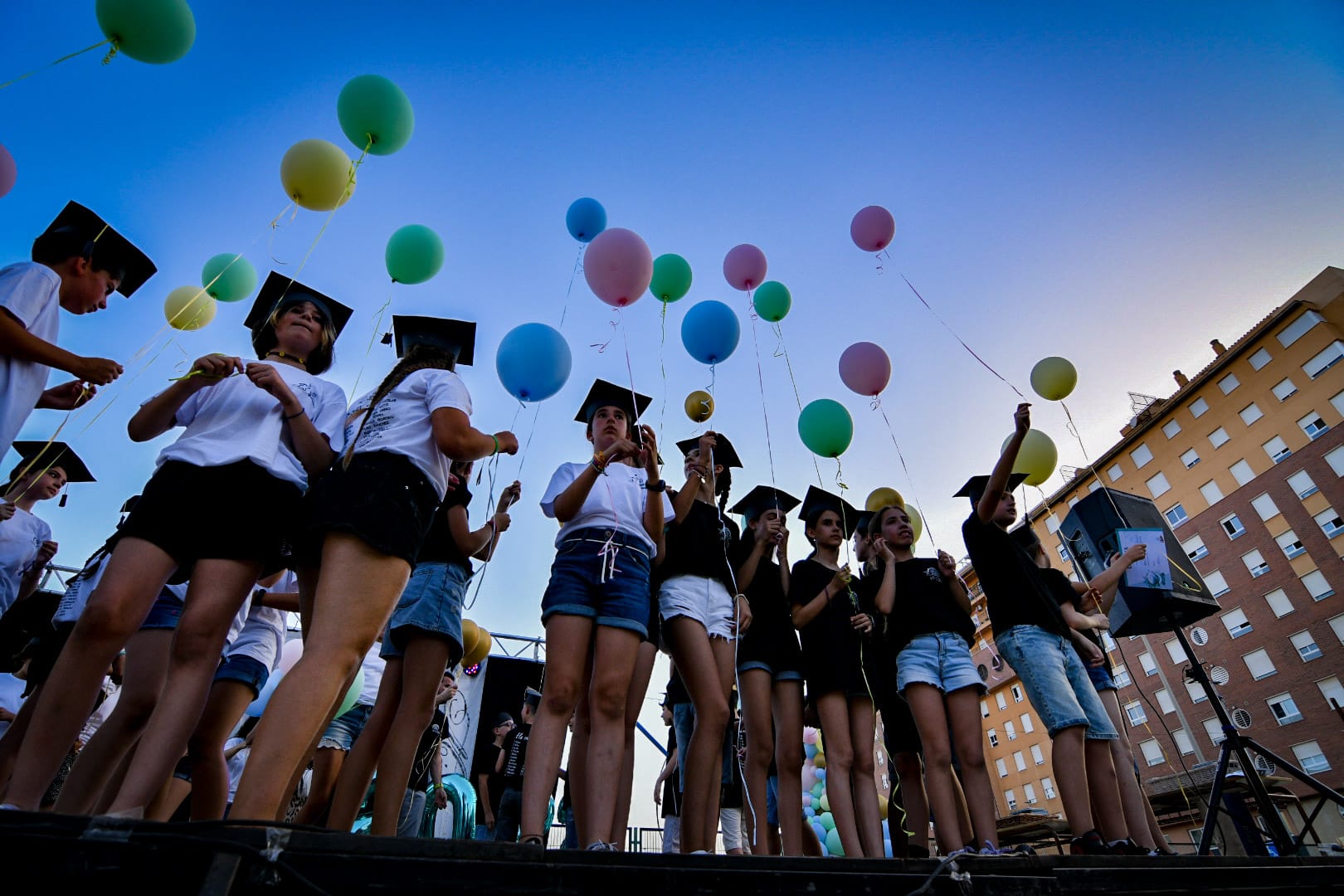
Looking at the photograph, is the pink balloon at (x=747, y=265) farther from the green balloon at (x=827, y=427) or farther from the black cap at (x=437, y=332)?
the black cap at (x=437, y=332)

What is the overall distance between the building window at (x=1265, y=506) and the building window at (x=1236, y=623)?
4242 millimetres

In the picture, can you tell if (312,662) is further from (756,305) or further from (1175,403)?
(1175,403)

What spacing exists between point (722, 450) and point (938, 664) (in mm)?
1707

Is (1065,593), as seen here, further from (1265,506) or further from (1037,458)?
(1265,506)

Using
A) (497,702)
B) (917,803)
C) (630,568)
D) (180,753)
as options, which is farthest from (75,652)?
(497,702)

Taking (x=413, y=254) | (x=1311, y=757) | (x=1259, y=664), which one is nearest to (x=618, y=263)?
(x=413, y=254)

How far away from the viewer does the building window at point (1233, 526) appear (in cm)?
3008

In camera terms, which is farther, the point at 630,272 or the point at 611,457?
the point at 630,272

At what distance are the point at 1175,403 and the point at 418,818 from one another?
39733 mm

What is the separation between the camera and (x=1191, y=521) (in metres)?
32.3

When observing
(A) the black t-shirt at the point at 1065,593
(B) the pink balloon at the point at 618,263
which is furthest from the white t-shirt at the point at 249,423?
(A) the black t-shirt at the point at 1065,593

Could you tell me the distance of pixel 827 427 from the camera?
511cm

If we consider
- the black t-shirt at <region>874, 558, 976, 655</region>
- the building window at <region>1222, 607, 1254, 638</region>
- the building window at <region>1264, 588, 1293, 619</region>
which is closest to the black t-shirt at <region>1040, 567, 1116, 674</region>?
the black t-shirt at <region>874, 558, 976, 655</region>

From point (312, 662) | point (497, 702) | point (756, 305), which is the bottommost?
point (312, 662)
